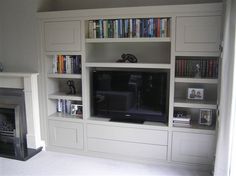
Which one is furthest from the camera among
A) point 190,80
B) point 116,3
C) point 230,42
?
point 116,3

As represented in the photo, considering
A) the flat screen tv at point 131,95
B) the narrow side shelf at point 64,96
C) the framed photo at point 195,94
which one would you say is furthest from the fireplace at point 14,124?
the framed photo at point 195,94

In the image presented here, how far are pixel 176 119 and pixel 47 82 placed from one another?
1.87 m

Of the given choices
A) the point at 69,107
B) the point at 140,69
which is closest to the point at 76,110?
the point at 69,107

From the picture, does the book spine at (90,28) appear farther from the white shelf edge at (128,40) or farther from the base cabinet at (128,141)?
the base cabinet at (128,141)

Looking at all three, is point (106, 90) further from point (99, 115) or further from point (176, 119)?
point (176, 119)

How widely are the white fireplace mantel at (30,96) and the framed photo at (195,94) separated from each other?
83.9 inches

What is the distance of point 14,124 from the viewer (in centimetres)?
348

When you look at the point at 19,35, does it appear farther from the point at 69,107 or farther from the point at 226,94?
the point at 226,94

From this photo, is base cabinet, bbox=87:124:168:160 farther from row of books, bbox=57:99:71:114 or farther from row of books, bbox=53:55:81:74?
row of books, bbox=53:55:81:74

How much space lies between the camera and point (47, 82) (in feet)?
10.9

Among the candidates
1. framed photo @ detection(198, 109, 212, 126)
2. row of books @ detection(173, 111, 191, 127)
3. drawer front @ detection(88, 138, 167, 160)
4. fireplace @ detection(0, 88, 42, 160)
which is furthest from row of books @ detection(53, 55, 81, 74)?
framed photo @ detection(198, 109, 212, 126)

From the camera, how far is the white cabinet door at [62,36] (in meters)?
3.05

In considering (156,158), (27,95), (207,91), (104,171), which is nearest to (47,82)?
(27,95)

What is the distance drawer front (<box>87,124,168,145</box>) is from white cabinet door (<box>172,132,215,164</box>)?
6.6 inches
